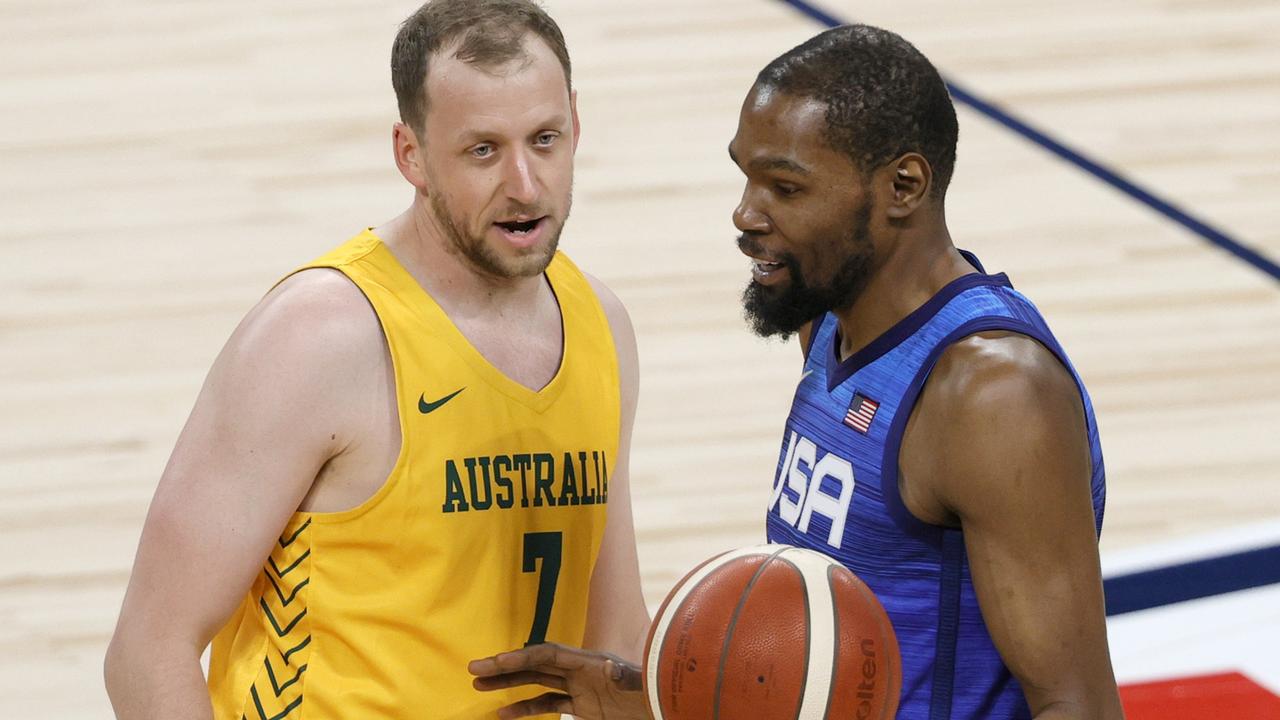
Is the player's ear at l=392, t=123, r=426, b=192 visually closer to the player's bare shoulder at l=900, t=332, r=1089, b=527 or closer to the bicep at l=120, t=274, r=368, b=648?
the bicep at l=120, t=274, r=368, b=648

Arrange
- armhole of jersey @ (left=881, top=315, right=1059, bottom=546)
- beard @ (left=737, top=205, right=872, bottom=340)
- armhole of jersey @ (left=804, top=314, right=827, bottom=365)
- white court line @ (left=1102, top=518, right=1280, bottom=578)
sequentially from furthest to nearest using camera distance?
1. white court line @ (left=1102, top=518, right=1280, bottom=578)
2. armhole of jersey @ (left=804, top=314, right=827, bottom=365)
3. beard @ (left=737, top=205, right=872, bottom=340)
4. armhole of jersey @ (left=881, top=315, right=1059, bottom=546)

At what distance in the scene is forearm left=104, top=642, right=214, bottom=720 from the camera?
2.37 meters

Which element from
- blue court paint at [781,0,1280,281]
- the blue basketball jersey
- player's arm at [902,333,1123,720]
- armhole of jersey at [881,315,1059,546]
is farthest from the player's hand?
blue court paint at [781,0,1280,281]

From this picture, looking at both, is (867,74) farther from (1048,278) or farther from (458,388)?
(1048,278)

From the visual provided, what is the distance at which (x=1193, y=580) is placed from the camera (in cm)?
451

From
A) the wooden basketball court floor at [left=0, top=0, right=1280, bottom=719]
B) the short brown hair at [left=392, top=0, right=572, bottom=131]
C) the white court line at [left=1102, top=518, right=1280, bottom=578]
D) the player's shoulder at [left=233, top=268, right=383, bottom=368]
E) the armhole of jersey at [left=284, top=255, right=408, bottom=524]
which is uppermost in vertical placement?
the short brown hair at [left=392, top=0, right=572, bottom=131]

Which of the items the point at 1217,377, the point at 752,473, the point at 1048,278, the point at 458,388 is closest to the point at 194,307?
the point at 752,473

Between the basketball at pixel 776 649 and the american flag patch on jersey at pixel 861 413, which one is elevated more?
the american flag patch on jersey at pixel 861 413

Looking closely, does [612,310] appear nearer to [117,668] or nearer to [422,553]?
[422,553]

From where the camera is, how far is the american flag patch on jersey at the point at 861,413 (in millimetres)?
2426

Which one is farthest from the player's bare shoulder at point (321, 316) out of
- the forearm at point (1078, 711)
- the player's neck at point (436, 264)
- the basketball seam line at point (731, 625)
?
the forearm at point (1078, 711)

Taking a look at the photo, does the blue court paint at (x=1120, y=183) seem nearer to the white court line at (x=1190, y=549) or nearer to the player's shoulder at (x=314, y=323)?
the white court line at (x=1190, y=549)

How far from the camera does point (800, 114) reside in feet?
7.90

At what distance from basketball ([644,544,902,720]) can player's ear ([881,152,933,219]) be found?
0.50 m
